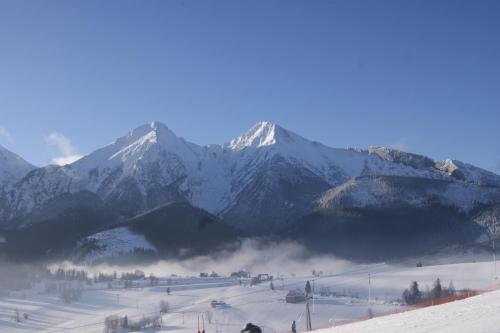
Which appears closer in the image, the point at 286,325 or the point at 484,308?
the point at 484,308

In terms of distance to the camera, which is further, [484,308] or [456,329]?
[484,308]

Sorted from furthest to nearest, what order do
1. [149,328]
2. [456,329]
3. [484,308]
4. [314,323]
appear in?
1. [149,328]
2. [314,323]
3. [484,308]
4. [456,329]

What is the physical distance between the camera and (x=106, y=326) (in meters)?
197

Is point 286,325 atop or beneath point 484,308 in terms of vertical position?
beneath

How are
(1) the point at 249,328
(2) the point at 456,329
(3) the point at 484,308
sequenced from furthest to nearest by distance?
(3) the point at 484,308
(1) the point at 249,328
(2) the point at 456,329

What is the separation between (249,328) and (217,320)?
162870 millimetres

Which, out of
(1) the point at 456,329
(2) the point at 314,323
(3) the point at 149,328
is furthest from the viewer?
(3) the point at 149,328

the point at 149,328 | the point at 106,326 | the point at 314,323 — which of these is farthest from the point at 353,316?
the point at 106,326

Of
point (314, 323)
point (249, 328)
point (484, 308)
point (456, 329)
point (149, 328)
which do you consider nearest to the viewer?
point (456, 329)

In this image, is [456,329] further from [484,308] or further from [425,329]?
[484,308]

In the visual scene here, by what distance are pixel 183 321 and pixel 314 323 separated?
43521 millimetres

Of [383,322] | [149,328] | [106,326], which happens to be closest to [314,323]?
[149,328]

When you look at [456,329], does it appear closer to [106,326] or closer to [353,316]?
[353,316]

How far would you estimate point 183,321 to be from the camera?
19950 centimetres
